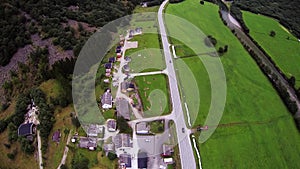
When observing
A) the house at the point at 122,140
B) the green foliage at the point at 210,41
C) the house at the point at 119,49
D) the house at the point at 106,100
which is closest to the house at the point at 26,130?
the house at the point at 106,100

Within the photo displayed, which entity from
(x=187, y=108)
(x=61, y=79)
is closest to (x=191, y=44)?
(x=187, y=108)

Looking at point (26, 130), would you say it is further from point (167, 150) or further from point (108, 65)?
point (167, 150)

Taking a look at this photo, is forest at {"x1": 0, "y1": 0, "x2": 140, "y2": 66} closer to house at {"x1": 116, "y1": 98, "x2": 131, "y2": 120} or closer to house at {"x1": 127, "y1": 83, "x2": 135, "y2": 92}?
house at {"x1": 127, "y1": 83, "x2": 135, "y2": 92}

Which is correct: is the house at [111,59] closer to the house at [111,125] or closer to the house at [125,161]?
the house at [111,125]

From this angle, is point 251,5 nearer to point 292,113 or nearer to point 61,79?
point 292,113

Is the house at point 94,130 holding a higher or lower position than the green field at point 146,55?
lower

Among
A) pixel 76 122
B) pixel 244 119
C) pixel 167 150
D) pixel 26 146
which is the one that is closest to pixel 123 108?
pixel 76 122
